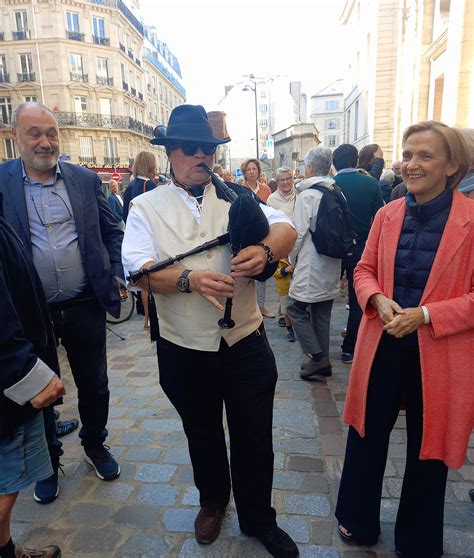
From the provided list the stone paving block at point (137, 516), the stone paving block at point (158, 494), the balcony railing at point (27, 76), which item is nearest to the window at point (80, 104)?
the balcony railing at point (27, 76)

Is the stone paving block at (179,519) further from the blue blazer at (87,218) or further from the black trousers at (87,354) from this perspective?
the blue blazer at (87,218)

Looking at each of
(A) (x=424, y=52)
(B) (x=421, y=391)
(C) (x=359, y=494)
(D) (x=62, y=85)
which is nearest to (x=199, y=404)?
(C) (x=359, y=494)

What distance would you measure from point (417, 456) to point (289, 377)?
2366 mm

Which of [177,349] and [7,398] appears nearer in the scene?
[7,398]

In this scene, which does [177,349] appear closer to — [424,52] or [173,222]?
[173,222]

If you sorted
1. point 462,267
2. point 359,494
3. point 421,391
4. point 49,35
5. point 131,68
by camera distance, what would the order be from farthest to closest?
point 131,68 < point 49,35 < point 359,494 < point 421,391 < point 462,267

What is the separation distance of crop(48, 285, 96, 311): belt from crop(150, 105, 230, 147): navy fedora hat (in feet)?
4.15

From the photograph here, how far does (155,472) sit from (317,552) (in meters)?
1.24

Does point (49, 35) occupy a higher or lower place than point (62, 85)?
higher

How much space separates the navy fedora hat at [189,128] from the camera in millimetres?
2053

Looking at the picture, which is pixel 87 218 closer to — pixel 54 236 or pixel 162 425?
pixel 54 236

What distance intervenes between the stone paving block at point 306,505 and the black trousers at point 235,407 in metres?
0.29

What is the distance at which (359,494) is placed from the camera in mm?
2305

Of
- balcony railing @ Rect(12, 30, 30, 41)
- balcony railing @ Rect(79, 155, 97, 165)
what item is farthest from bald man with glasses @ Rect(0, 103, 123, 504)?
balcony railing @ Rect(12, 30, 30, 41)
